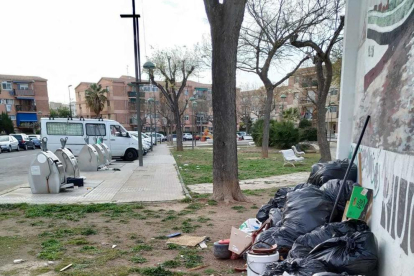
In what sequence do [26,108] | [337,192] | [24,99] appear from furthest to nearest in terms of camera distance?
[26,108], [24,99], [337,192]

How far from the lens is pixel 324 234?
8.41 ft

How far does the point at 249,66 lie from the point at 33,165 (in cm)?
1333

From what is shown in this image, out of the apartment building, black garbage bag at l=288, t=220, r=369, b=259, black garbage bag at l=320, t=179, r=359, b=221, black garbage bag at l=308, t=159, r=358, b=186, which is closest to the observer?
black garbage bag at l=288, t=220, r=369, b=259

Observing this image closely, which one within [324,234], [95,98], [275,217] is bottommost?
[275,217]

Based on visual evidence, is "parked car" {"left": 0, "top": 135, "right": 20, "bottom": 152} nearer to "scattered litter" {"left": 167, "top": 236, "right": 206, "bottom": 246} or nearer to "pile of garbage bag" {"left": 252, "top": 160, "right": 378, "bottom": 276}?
"scattered litter" {"left": 167, "top": 236, "right": 206, "bottom": 246}

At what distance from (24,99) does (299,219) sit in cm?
5631

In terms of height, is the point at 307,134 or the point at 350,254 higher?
the point at 350,254

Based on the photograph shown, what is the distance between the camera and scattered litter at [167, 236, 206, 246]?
13.3 ft

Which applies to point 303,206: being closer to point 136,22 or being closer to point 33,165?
point 33,165

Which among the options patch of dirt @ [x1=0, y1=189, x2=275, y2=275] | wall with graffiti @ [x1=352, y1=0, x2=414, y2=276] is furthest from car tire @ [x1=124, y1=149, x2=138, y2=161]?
wall with graffiti @ [x1=352, y1=0, x2=414, y2=276]

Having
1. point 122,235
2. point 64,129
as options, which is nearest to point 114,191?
point 122,235

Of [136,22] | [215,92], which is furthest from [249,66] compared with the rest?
[215,92]

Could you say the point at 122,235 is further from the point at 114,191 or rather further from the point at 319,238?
the point at 114,191

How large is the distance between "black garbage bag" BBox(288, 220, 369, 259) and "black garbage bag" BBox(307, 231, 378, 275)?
6.3 inches
